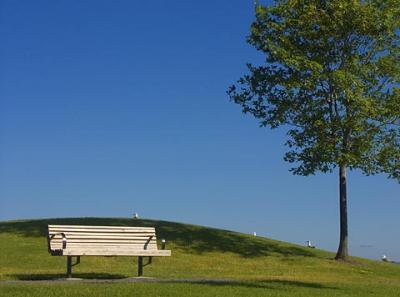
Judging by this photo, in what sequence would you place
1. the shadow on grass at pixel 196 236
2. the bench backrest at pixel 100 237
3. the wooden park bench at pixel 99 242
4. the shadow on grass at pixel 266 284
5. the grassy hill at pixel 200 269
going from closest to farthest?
the grassy hill at pixel 200 269, the shadow on grass at pixel 266 284, the wooden park bench at pixel 99 242, the bench backrest at pixel 100 237, the shadow on grass at pixel 196 236

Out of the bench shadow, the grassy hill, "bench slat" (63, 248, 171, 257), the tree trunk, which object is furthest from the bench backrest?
the tree trunk

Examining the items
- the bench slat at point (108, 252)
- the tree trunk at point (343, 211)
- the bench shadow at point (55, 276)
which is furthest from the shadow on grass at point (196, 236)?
the bench slat at point (108, 252)

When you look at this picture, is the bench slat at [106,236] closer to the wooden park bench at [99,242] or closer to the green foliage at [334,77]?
the wooden park bench at [99,242]

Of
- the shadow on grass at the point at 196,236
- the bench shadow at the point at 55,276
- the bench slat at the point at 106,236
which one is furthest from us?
the shadow on grass at the point at 196,236

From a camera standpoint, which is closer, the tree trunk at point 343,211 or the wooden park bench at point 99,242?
the wooden park bench at point 99,242

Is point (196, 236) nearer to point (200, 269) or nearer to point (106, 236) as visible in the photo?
point (200, 269)

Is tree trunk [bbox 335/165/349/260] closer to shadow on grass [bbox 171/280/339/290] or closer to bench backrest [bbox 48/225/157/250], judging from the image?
shadow on grass [bbox 171/280/339/290]

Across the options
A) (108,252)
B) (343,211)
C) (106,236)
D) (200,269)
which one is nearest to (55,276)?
(106,236)

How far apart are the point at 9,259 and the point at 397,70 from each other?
17.6m

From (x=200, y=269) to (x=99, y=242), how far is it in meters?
6.14

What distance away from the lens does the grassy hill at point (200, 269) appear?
15.2 meters

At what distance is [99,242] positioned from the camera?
59.0 feet

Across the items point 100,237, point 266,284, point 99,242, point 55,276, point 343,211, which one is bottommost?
point 266,284

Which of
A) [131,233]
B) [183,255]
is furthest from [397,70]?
[131,233]
